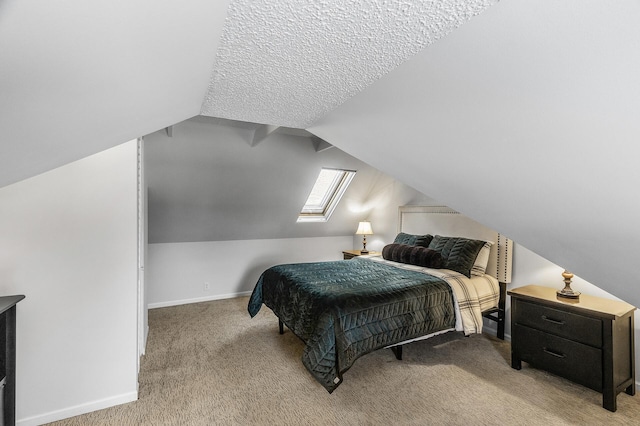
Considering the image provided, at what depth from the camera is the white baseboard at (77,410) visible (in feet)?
6.56

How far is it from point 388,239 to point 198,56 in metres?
4.69

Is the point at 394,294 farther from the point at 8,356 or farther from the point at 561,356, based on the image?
the point at 8,356

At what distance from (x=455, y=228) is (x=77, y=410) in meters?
3.92

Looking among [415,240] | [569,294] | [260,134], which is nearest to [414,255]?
[415,240]

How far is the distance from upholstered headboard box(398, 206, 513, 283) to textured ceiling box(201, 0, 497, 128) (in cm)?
291

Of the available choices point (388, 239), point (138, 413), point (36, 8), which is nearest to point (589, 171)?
point (36, 8)

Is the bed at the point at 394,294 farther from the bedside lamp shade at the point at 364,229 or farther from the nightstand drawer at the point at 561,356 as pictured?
the bedside lamp shade at the point at 364,229

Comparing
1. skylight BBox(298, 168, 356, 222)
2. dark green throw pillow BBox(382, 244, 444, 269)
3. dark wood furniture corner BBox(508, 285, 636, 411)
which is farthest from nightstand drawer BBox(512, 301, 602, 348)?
skylight BBox(298, 168, 356, 222)

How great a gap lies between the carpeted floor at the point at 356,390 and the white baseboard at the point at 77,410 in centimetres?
4

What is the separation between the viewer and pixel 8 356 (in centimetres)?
170

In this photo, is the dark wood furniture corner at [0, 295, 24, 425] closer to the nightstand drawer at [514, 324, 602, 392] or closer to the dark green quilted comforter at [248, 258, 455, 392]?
the dark green quilted comforter at [248, 258, 455, 392]

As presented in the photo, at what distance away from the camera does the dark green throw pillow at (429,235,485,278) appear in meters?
3.31

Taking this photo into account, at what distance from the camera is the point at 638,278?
109 centimetres

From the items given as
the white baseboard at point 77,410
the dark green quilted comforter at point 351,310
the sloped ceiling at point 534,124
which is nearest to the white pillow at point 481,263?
the dark green quilted comforter at point 351,310
